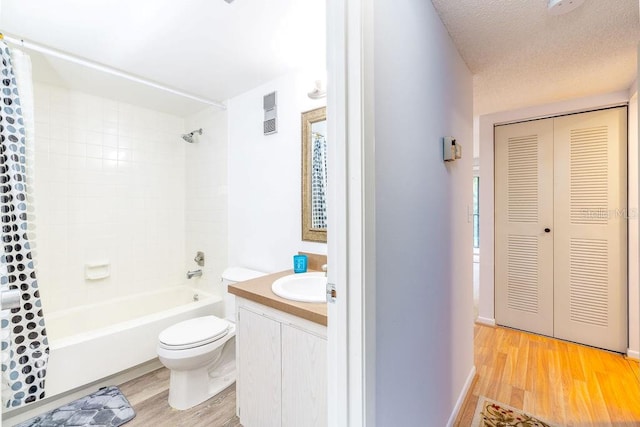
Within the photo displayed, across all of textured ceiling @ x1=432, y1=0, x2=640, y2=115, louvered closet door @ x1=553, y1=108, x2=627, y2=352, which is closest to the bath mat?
textured ceiling @ x1=432, y1=0, x2=640, y2=115

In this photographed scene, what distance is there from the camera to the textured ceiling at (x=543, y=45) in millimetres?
1377

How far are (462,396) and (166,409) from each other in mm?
1845

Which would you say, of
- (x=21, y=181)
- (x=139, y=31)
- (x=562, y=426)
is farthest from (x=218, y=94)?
(x=562, y=426)

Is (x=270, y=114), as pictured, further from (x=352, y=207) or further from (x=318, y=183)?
(x=352, y=207)

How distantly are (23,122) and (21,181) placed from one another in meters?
0.33

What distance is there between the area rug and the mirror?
1429 mm

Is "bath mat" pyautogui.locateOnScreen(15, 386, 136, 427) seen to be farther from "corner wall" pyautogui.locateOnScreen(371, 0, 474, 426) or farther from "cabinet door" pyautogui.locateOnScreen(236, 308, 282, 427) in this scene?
"corner wall" pyautogui.locateOnScreen(371, 0, 474, 426)

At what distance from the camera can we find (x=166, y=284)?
304cm

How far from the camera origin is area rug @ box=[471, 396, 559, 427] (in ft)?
5.49

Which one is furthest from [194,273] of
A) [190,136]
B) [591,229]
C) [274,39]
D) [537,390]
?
[591,229]

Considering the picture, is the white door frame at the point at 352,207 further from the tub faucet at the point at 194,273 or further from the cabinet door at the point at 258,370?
the tub faucet at the point at 194,273

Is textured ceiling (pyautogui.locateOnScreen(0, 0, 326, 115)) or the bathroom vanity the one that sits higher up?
textured ceiling (pyautogui.locateOnScreen(0, 0, 326, 115))

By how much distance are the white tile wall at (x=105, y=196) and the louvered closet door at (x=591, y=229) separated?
3.68 m

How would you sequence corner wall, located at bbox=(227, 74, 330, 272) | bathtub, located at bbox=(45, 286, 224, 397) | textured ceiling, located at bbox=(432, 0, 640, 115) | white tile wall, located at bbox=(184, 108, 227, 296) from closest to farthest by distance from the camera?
textured ceiling, located at bbox=(432, 0, 640, 115)
bathtub, located at bbox=(45, 286, 224, 397)
corner wall, located at bbox=(227, 74, 330, 272)
white tile wall, located at bbox=(184, 108, 227, 296)
